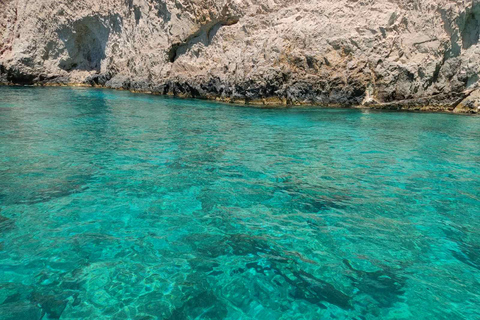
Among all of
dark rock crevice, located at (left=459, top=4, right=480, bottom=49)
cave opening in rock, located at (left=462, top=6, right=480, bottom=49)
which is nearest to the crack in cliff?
dark rock crevice, located at (left=459, top=4, right=480, bottom=49)

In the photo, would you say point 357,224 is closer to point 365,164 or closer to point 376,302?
point 376,302

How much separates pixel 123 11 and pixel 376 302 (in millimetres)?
41632

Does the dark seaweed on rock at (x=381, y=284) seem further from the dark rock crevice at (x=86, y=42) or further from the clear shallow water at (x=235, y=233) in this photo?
the dark rock crevice at (x=86, y=42)

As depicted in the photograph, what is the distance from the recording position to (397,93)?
69.1 ft

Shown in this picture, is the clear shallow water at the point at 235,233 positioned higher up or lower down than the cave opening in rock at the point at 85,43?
lower down

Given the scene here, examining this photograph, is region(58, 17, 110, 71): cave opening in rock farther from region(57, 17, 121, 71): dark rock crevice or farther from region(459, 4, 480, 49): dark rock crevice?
region(459, 4, 480, 49): dark rock crevice

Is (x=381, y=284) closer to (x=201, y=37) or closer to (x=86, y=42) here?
(x=201, y=37)

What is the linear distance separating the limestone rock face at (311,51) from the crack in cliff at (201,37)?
9 cm

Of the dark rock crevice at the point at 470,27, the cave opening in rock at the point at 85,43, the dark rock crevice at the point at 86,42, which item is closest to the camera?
the dark rock crevice at the point at 470,27

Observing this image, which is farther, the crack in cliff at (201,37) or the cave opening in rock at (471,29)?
the crack in cliff at (201,37)

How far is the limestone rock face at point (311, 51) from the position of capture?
20.4 metres

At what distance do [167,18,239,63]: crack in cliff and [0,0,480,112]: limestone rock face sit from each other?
0.09 meters

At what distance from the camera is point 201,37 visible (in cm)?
2825

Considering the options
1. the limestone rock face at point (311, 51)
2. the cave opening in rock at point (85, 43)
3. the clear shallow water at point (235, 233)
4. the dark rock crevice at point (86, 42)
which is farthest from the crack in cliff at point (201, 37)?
the clear shallow water at point (235, 233)
